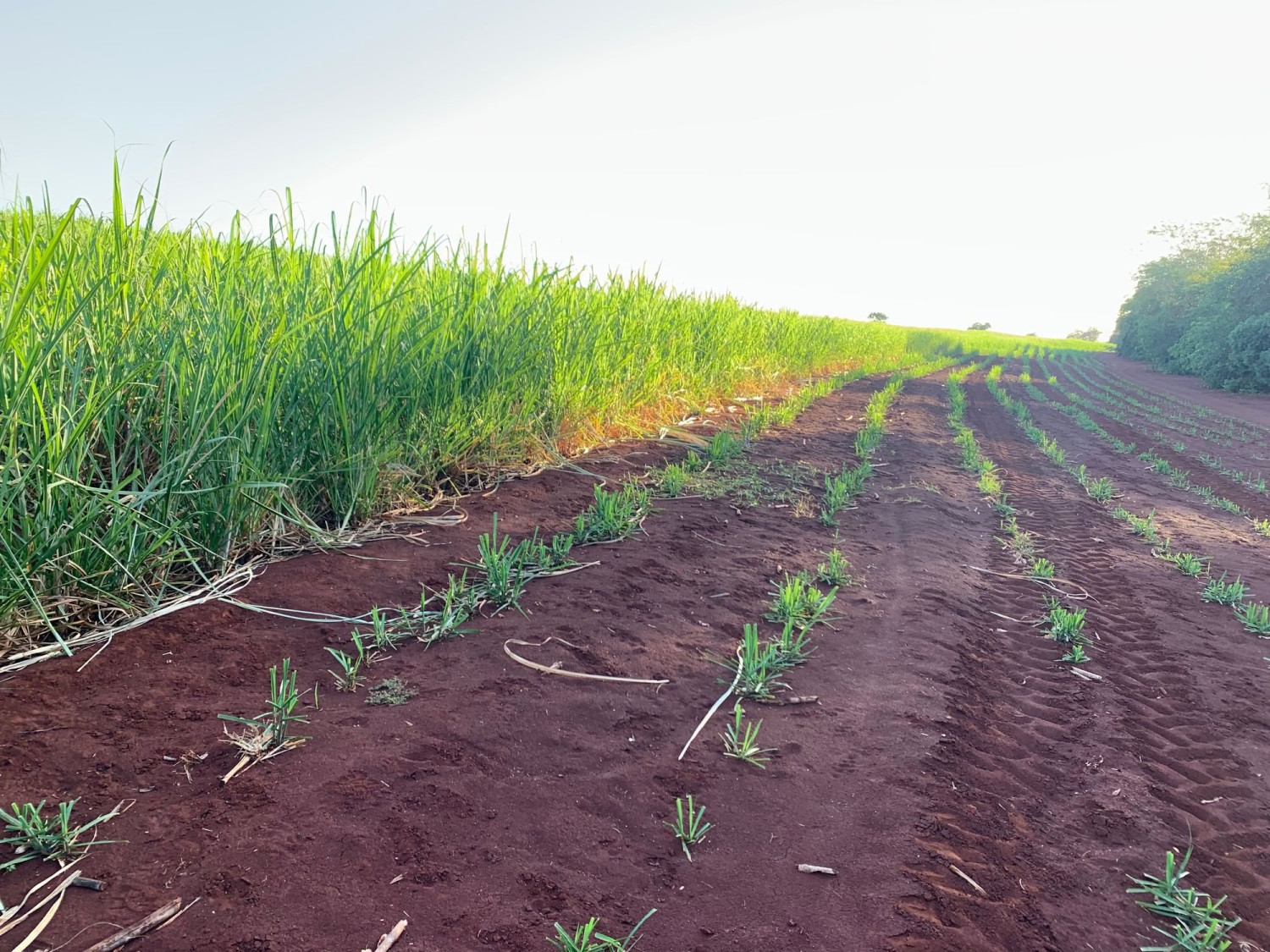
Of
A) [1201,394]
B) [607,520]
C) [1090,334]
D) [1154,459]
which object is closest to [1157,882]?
[607,520]

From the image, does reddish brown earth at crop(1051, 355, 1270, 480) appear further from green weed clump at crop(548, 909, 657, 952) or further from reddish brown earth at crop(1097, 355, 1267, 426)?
green weed clump at crop(548, 909, 657, 952)

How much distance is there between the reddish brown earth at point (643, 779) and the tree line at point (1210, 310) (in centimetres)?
2243

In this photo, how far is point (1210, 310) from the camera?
23969mm

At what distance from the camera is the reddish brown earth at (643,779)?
5.01 feet

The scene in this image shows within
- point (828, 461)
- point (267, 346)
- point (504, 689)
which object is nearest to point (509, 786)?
point (504, 689)

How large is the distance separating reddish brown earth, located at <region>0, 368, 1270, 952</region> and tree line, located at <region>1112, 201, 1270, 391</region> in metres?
22.4

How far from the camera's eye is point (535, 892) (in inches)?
61.0

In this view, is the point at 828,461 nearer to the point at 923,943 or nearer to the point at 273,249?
the point at 273,249

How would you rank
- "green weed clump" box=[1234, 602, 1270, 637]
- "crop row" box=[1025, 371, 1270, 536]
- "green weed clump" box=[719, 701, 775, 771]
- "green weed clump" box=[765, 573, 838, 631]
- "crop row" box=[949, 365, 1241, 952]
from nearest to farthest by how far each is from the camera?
"crop row" box=[949, 365, 1241, 952] < "green weed clump" box=[719, 701, 775, 771] < "green weed clump" box=[765, 573, 838, 631] < "green weed clump" box=[1234, 602, 1270, 637] < "crop row" box=[1025, 371, 1270, 536]

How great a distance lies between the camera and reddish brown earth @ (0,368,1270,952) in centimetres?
153

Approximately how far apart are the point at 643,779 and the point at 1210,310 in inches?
1147

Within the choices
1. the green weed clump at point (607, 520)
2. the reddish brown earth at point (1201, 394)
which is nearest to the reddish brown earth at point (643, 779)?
the green weed clump at point (607, 520)

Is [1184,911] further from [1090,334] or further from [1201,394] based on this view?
[1090,334]

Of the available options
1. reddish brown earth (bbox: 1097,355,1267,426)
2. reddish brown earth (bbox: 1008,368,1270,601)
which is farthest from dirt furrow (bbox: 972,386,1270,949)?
reddish brown earth (bbox: 1097,355,1267,426)
